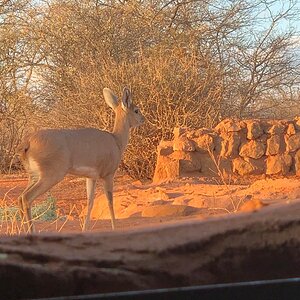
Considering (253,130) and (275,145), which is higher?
(253,130)

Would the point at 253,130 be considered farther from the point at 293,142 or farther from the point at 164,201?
the point at 164,201

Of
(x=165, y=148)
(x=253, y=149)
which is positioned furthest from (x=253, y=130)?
(x=165, y=148)

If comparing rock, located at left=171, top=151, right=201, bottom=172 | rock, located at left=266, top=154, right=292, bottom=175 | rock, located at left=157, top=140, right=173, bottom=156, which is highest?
rock, located at left=157, top=140, right=173, bottom=156

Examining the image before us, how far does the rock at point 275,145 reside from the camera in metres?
14.5

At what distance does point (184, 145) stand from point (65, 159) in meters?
5.58

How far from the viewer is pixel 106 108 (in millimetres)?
16344

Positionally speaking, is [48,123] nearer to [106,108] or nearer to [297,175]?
[106,108]

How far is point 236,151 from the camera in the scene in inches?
576

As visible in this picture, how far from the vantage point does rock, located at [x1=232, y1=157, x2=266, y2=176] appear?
14625 millimetres

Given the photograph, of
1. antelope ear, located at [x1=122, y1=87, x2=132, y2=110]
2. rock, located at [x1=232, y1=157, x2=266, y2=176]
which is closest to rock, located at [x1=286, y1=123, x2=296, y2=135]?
rock, located at [x1=232, y1=157, x2=266, y2=176]

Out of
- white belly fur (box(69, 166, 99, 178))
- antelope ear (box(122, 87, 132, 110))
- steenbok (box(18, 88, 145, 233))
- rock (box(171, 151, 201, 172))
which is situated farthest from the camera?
rock (box(171, 151, 201, 172))

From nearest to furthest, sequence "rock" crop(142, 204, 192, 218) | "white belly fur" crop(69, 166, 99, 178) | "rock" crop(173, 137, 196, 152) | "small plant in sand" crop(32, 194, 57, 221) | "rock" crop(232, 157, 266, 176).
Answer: "white belly fur" crop(69, 166, 99, 178), "rock" crop(142, 204, 192, 218), "small plant in sand" crop(32, 194, 57, 221), "rock" crop(173, 137, 196, 152), "rock" crop(232, 157, 266, 176)

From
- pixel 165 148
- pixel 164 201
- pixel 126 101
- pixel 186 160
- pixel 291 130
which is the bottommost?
pixel 164 201

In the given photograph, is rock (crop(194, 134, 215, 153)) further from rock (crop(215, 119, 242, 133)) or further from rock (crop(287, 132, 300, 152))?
rock (crop(287, 132, 300, 152))
